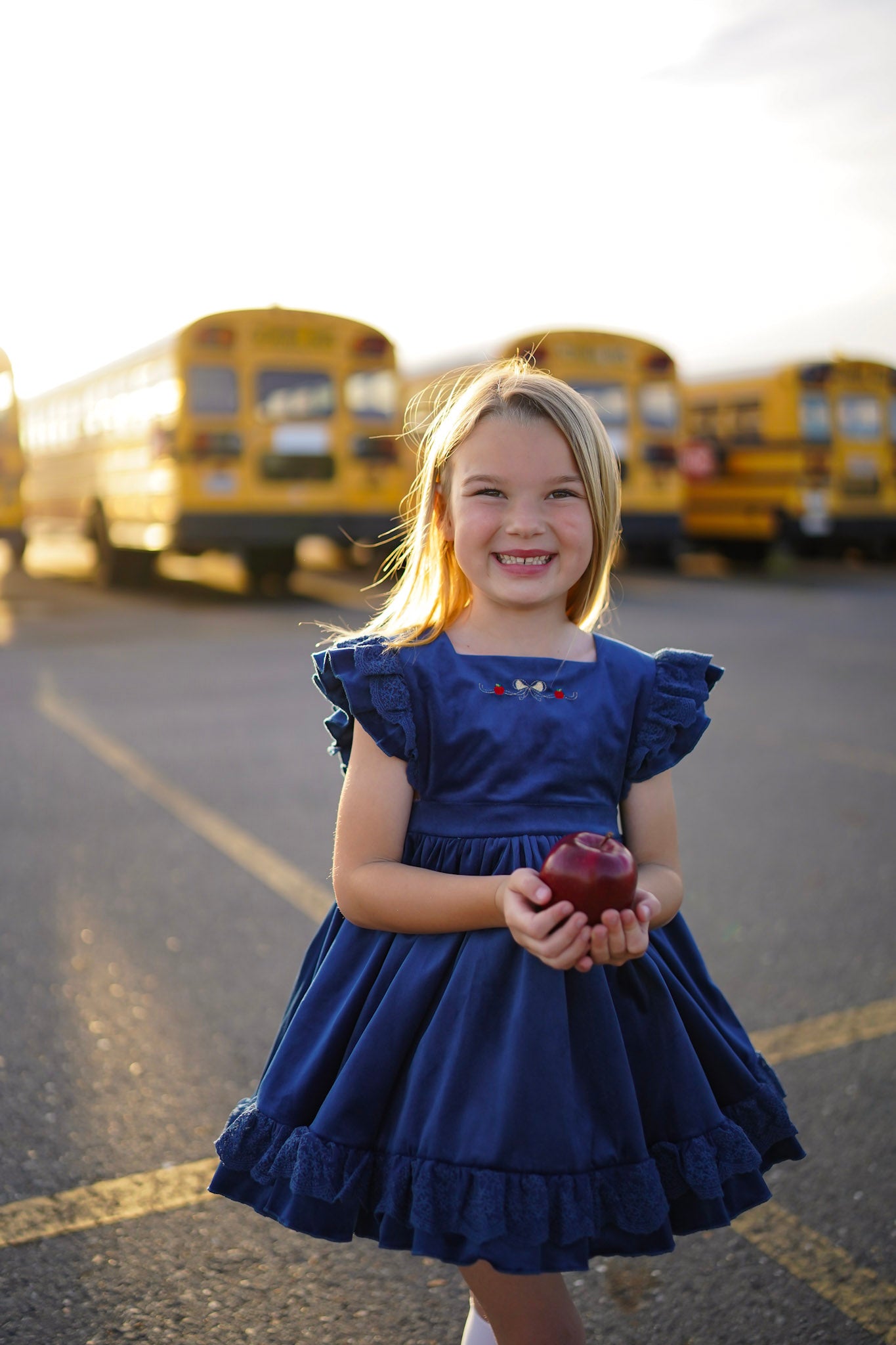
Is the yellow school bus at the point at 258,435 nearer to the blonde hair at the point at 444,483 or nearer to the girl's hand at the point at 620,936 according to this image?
the blonde hair at the point at 444,483

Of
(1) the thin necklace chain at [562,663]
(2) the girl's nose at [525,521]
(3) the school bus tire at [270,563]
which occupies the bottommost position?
(3) the school bus tire at [270,563]

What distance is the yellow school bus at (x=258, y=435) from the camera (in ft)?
40.8

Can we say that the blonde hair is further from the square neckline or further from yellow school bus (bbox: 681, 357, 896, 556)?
yellow school bus (bbox: 681, 357, 896, 556)

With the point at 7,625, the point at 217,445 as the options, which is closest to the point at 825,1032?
the point at 7,625

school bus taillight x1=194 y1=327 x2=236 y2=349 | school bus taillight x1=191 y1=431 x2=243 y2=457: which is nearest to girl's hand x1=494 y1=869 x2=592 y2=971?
school bus taillight x1=191 y1=431 x2=243 y2=457

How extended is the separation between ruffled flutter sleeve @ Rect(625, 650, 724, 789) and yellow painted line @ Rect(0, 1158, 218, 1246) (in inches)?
50.5

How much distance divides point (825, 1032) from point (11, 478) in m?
12.0

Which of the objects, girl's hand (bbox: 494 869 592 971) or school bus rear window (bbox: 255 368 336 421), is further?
school bus rear window (bbox: 255 368 336 421)

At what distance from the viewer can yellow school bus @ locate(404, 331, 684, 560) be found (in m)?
15.1

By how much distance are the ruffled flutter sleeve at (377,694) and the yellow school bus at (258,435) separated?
10.6 metres

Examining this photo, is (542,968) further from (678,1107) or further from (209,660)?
(209,660)

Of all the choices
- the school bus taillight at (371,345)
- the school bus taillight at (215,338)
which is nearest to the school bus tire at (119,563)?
the school bus taillight at (215,338)

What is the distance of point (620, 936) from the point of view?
1.50m

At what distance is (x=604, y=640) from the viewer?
74.8 inches
